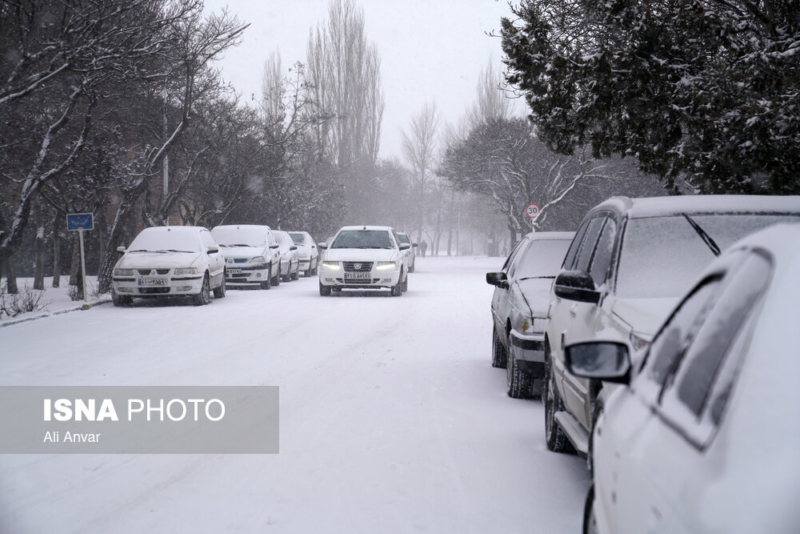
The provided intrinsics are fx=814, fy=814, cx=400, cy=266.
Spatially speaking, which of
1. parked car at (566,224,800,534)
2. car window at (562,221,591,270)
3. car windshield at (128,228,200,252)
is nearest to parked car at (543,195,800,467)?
car window at (562,221,591,270)

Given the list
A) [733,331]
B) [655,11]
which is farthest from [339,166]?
[733,331]

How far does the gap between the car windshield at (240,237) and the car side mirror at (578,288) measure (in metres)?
21.0

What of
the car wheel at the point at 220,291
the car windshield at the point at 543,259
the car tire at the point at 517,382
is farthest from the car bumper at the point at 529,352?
the car wheel at the point at 220,291

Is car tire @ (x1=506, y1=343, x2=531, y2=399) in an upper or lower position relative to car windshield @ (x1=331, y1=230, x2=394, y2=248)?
lower

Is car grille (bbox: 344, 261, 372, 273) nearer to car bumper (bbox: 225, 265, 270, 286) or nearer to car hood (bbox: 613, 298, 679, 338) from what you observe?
car bumper (bbox: 225, 265, 270, 286)

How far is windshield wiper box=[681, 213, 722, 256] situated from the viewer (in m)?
4.61

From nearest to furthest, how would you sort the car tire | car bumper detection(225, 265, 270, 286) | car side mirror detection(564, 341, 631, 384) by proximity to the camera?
car side mirror detection(564, 341, 631, 384) → the car tire → car bumper detection(225, 265, 270, 286)

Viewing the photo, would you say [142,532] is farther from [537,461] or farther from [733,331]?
[733,331]

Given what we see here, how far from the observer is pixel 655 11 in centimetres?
1062

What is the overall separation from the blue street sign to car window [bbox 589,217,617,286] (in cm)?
1563

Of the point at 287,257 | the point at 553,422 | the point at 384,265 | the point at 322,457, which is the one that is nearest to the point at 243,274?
the point at 287,257

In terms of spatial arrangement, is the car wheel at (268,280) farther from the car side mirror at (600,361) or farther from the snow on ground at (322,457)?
the car side mirror at (600,361)

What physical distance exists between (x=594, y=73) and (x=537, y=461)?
19.9 feet

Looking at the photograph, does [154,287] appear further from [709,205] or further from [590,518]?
[590,518]
